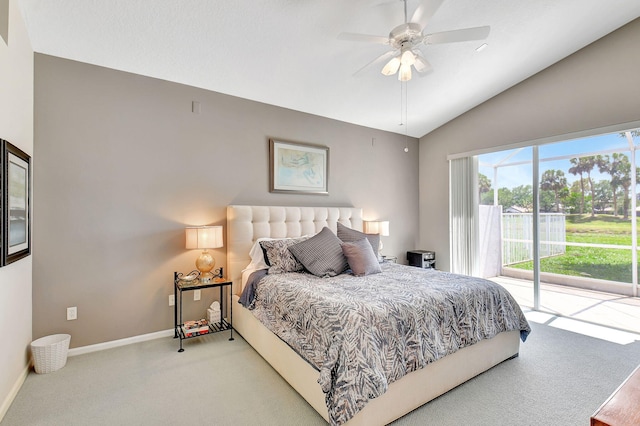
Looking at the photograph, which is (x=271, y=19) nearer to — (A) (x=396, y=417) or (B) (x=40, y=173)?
(B) (x=40, y=173)

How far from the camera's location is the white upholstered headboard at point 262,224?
11.7 ft

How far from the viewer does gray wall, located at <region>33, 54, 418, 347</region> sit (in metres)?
2.81

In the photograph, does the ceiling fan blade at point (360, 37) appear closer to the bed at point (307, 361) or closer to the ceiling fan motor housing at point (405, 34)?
the ceiling fan motor housing at point (405, 34)

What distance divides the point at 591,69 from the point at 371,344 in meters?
4.21

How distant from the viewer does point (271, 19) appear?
8.73 feet

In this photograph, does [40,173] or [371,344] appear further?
[40,173]

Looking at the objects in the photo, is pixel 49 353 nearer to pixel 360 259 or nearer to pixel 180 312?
pixel 180 312

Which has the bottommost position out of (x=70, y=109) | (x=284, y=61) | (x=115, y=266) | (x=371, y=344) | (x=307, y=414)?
(x=307, y=414)

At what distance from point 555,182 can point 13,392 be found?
19.9 feet

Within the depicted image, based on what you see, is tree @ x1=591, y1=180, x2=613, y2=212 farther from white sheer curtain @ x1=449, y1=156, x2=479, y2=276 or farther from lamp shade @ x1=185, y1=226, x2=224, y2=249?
Answer: lamp shade @ x1=185, y1=226, x2=224, y2=249

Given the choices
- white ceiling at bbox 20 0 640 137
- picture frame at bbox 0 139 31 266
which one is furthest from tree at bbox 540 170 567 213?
picture frame at bbox 0 139 31 266

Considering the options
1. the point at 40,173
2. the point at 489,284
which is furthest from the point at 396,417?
the point at 40,173

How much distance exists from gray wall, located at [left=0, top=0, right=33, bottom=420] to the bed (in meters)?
1.77

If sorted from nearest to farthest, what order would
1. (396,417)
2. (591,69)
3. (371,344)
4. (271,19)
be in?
(371,344) → (396,417) → (271,19) → (591,69)
